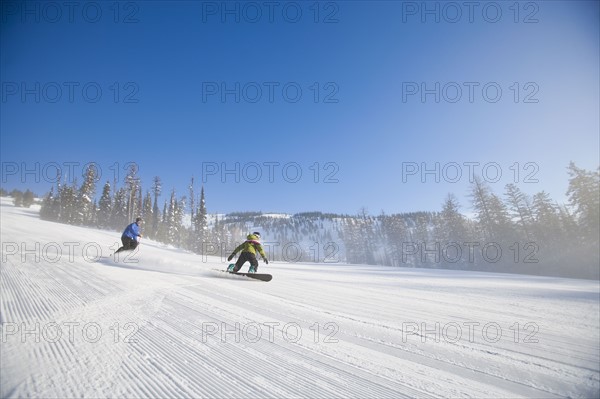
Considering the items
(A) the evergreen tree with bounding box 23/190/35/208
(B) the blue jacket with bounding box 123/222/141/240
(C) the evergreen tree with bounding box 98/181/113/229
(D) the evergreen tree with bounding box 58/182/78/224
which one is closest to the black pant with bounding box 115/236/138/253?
(B) the blue jacket with bounding box 123/222/141/240

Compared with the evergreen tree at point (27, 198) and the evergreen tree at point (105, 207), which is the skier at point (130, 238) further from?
the evergreen tree at point (27, 198)

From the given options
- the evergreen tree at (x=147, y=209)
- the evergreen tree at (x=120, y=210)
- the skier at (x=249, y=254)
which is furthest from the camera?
the evergreen tree at (x=147, y=209)

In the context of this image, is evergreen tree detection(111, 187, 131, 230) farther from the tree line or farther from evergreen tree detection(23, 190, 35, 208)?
evergreen tree detection(23, 190, 35, 208)

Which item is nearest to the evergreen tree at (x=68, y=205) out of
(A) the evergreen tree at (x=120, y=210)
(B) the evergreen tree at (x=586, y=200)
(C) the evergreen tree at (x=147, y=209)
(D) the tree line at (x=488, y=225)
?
(D) the tree line at (x=488, y=225)

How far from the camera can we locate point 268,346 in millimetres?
2943

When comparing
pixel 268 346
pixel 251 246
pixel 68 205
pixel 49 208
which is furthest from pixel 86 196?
pixel 268 346

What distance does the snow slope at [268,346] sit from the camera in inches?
83.8

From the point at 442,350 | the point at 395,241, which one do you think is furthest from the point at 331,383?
the point at 395,241

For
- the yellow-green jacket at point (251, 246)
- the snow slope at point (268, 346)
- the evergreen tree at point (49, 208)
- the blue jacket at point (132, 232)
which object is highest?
the evergreen tree at point (49, 208)

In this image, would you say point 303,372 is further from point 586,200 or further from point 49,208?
point 49,208

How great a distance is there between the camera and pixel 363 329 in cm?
374

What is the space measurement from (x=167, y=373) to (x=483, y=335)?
14.4 feet

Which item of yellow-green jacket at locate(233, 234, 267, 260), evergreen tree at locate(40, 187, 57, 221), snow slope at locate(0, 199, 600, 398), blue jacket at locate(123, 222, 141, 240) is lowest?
snow slope at locate(0, 199, 600, 398)

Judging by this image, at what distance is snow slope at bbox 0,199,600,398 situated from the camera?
83.8 inches
